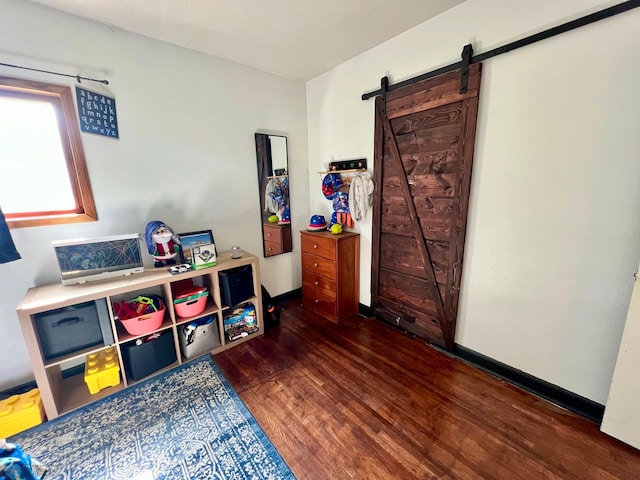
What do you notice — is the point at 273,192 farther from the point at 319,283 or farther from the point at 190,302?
the point at 190,302

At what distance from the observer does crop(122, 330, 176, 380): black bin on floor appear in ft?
5.97

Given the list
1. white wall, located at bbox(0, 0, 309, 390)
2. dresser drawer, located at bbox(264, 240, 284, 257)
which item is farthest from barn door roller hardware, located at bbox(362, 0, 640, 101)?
dresser drawer, located at bbox(264, 240, 284, 257)

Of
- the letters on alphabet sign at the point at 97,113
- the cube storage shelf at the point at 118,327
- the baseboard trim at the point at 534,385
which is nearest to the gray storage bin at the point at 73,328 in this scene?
the cube storage shelf at the point at 118,327

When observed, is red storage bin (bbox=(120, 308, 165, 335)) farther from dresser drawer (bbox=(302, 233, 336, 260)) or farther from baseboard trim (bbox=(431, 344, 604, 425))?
baseboard trim (bbox=(431, 344, 604, 425))

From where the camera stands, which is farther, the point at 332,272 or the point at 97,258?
the point at 332,272

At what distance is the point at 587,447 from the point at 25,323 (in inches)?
121

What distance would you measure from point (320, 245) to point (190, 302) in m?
1.23

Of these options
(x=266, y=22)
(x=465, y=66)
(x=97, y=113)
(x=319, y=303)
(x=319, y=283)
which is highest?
(x=266, y=22)

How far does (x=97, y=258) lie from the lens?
5.87ft

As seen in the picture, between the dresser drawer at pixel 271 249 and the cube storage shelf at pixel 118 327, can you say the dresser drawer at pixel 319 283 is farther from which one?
the cube storage shelf at pixel 118 327

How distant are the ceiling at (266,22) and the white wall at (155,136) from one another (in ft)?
0.53

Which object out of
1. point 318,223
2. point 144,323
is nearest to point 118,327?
point 144,323

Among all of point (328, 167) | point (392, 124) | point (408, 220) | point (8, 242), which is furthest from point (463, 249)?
point (8, 242)

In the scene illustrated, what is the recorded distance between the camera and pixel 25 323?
144 cm
